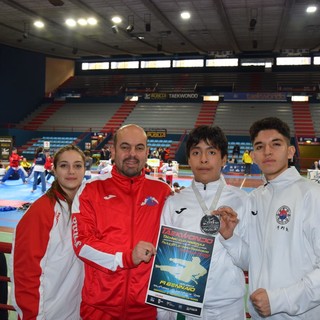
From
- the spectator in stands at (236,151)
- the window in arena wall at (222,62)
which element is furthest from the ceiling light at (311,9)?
the window in arena wall at (222,62)

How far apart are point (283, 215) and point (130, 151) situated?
125cm

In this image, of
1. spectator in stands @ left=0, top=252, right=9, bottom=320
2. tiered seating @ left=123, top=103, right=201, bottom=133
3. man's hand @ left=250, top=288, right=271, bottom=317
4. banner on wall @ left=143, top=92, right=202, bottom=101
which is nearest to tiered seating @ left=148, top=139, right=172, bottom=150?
tiered seating @ left=123, top=103, right=201, bottom=133

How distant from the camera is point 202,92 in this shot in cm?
3525

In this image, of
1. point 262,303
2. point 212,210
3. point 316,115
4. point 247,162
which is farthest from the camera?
point 316,115

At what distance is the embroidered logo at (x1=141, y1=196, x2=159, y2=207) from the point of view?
2.74 m

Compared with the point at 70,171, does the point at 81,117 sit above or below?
above

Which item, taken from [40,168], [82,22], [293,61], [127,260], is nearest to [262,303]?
[127,260]

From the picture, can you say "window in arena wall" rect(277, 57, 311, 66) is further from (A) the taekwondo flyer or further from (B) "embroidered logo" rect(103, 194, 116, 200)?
(A) the taekwondo flyer

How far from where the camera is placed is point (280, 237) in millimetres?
2344

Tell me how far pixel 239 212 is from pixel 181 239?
0.50m

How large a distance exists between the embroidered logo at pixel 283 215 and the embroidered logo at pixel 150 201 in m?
0.92

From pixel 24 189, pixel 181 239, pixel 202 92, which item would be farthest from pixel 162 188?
pixel 202 92

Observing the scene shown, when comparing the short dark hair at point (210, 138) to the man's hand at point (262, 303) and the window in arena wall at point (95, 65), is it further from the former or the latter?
the window in arena wall at point (95, 65)

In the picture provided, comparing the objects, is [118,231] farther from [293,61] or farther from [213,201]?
[293,61]
